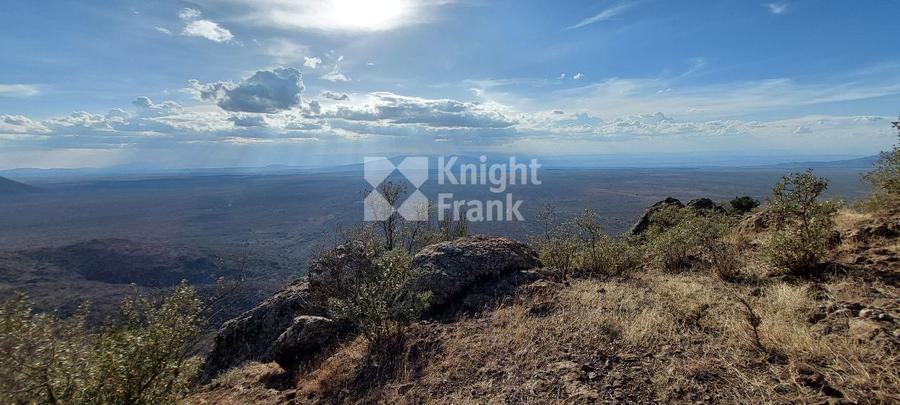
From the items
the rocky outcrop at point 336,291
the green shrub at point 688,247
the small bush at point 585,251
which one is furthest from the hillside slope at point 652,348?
the small bush at point 585,251

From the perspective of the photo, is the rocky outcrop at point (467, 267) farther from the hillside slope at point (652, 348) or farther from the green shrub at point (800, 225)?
the green shrub at point (800, 225)

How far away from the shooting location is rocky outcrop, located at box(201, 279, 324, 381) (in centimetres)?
929

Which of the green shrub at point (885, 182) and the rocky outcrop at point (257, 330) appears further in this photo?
the rocky outcrop at point (257, 330)

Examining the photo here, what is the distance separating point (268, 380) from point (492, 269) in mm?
4509

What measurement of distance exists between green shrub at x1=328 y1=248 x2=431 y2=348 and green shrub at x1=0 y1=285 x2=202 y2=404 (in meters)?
2.22

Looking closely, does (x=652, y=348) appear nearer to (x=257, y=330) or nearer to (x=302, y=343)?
(x=302, y=343)

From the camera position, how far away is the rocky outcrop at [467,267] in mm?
7926

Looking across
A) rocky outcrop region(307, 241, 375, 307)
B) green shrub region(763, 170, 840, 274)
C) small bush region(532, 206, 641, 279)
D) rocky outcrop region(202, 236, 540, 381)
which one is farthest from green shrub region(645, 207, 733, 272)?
rocky outcrop region(307, 241, 375, 307)

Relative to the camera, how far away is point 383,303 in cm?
676

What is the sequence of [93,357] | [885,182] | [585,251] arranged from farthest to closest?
1. [585,251]
2. [885,182]
3. [93,357]

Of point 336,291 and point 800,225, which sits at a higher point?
point 800,225

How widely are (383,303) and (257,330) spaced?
4.72 m

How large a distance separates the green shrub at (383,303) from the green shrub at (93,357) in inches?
87.5

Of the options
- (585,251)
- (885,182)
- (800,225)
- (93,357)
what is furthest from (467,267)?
(885,182)
